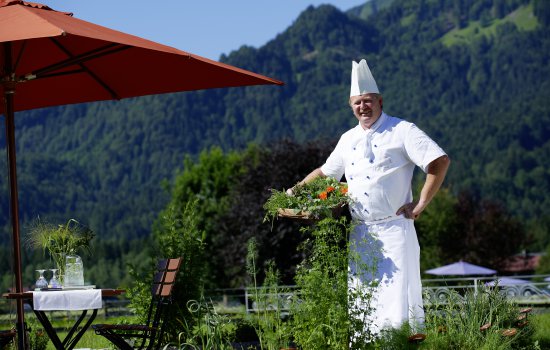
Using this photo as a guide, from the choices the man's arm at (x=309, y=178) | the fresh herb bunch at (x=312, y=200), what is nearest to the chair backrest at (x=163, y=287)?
the fresh herb bunch at (x=312, y=200)

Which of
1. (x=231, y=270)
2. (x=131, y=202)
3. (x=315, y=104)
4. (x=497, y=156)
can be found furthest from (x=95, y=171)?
(x=231, y=270)

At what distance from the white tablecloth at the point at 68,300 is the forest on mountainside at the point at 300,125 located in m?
97.7

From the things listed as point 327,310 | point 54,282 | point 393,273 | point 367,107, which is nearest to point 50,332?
point 54,282

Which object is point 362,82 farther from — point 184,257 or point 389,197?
point 184,257

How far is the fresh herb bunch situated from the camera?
554cm

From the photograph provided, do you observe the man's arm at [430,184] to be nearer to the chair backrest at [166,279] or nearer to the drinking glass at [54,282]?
the chair backrest at [166,279]

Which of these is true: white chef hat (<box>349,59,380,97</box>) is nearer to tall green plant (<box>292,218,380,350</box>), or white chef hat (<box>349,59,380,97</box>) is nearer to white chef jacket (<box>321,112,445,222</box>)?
white chef jacket (<box>321,112,445,222</box>)

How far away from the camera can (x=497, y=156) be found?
360 ft

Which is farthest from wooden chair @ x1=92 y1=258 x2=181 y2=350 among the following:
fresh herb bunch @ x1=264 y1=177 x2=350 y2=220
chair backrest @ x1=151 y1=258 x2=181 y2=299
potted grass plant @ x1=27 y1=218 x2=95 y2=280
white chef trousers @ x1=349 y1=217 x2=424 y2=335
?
white chef trousers @ x1=349 y1=217 x2=424 y2=335

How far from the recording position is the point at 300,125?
174375 mm

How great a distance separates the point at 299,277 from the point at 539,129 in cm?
11869

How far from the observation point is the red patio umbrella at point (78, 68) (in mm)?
5359

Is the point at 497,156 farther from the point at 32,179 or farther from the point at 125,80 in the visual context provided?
the point at 125,80

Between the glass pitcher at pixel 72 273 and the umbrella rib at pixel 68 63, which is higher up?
the umbrella rib at pixel 68 63
